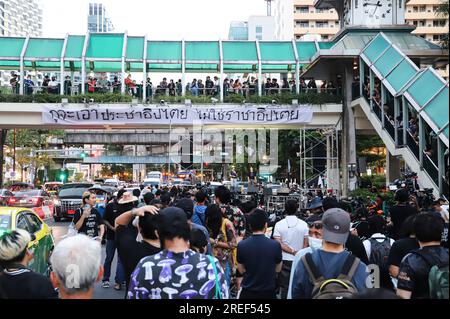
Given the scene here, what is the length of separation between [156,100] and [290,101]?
20.5 feet

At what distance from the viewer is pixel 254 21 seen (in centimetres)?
13400

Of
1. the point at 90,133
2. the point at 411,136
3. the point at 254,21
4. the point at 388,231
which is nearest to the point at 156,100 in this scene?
the point at 411,136

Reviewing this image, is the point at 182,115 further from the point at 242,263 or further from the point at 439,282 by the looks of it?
the point at 439,282

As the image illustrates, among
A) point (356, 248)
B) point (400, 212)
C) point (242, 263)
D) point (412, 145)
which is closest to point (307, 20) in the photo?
point (412, 145)

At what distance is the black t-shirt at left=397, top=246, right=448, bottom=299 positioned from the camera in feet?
14.9

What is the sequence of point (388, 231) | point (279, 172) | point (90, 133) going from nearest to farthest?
point (388, 231), point (279, 172), point (90, 133)

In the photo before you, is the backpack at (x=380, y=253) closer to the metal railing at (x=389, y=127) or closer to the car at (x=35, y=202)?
the metal railing at (x=389, y=127)

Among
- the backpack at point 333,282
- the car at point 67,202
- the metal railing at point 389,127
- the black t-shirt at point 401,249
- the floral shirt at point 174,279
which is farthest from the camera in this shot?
the car at point 67,202

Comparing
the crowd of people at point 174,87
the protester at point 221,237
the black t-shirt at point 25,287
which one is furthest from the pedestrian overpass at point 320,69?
the black t-shirt at point 25,287

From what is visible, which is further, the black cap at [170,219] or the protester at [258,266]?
the protester at [258,266]

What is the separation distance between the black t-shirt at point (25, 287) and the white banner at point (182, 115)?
22.1 metres

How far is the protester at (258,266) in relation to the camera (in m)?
5.78
